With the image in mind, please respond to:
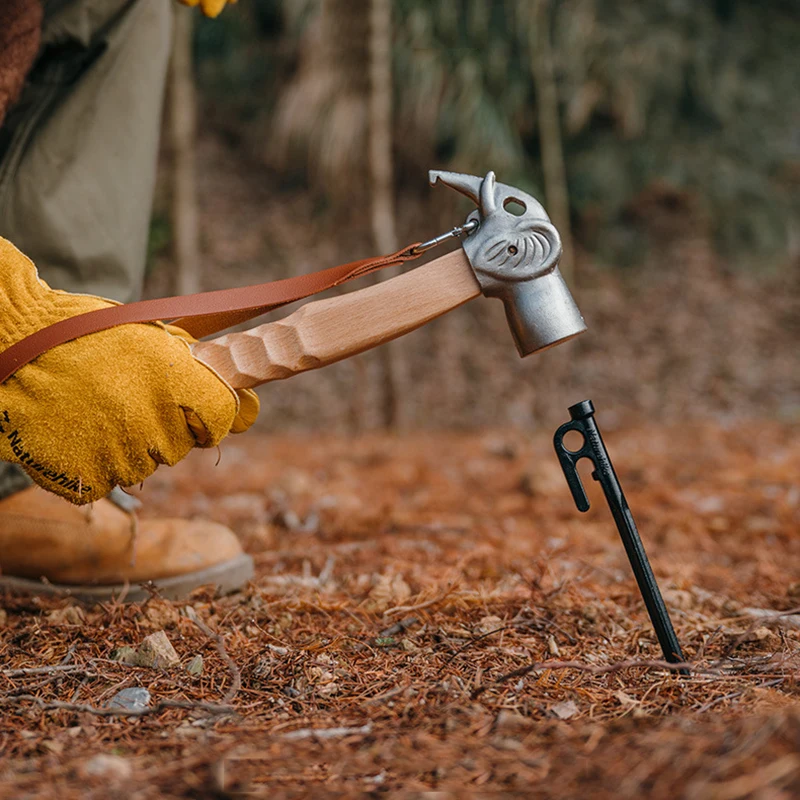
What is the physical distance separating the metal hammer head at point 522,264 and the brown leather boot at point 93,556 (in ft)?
3.05

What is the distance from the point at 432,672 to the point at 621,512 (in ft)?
1.35

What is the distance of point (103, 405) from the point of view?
1.28 m

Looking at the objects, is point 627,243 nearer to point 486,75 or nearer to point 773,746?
point 486,75

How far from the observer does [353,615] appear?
1.65 m

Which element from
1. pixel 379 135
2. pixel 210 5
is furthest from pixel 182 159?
pixel 210 5

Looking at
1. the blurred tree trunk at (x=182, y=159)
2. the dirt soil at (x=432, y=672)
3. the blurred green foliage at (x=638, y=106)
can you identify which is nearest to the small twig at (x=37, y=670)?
the dirt soil at (x=432, y=672)

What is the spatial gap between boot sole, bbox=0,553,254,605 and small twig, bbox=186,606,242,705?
0.23m

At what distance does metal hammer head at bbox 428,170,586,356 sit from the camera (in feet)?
4.56

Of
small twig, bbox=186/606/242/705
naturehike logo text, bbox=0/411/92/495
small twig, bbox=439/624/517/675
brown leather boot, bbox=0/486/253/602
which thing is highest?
naturehike logo text, bbox=0/411/92/495

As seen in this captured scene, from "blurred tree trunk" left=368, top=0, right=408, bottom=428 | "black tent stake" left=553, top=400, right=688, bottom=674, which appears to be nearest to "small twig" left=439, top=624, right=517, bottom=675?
"black tent stake" left=553, top=400, right=688, bottom=674

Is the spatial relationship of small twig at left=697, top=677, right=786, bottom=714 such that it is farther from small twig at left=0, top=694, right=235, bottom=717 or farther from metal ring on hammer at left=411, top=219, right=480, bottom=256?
metal ring on hammer at left=411, top=219, right=480, bottom=256

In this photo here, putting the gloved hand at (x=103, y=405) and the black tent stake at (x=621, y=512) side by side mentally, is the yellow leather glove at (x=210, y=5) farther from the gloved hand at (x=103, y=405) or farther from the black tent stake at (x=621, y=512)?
the black tent stake at (x=621, y=512)

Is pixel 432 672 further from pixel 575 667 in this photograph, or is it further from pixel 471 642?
pixel 575 667

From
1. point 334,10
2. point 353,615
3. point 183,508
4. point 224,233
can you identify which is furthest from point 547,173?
point 353,615
